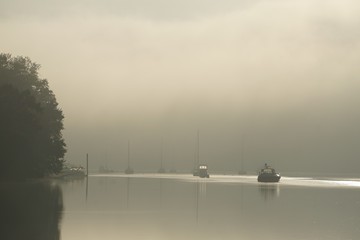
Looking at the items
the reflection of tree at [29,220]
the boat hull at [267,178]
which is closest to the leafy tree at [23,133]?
the reflection of tree at [29,220]

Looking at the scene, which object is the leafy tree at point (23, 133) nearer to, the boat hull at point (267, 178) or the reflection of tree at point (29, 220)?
the reflection of tree at point (29, 220)

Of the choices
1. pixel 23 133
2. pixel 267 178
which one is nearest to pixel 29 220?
pixel 23 133

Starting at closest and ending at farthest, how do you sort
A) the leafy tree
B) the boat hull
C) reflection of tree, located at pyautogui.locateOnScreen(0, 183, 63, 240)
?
1. reflection of tree, located at pyautogui.locateOnScreen(0, 183, 63, 240)
2. the leafy tree
3. the boat hull

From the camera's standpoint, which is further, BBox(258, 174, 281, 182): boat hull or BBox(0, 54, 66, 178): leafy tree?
BBox(258, 174, 281, 182): boat hull

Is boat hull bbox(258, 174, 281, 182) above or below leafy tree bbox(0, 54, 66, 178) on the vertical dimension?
below

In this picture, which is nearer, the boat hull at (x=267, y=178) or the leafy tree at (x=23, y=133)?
the leafy tree at (x=23, y=133)

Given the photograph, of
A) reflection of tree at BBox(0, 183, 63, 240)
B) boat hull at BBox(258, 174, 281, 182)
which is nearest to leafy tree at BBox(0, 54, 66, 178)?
reflection of tree at BBox(0, 183, 63, 240)

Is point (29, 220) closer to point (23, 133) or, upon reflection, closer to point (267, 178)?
point (23, 133)

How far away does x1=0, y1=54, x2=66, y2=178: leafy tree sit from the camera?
7725cm

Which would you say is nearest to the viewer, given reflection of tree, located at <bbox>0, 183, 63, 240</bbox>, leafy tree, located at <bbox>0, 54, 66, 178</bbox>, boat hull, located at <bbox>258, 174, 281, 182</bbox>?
reflection of tree, located at <bbox>0, 183, 63, 240</bbox>

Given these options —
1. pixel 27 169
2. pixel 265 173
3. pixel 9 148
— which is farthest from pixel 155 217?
pixel 265 173

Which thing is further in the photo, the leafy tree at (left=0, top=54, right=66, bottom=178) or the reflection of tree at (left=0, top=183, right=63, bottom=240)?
the leafy tree at (left=0, top=54, right=66, bottom=178)

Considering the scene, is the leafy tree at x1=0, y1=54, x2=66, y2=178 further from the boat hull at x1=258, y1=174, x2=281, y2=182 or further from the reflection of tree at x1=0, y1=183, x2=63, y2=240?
the boat hull at x1=258, y1=174, x2=281, y2=182

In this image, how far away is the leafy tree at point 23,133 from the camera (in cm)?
7725
